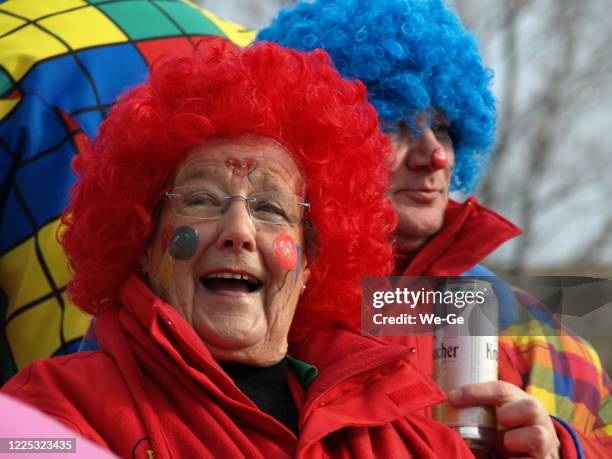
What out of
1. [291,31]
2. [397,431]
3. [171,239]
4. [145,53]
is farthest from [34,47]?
[397,431]

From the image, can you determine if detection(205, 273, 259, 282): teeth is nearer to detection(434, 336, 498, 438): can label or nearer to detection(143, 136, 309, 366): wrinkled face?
detection(143, 136, 309, 366): wrinkled face

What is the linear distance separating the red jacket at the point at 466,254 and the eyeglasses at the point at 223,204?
1.97ft

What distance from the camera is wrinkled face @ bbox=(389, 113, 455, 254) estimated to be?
12.3 feet

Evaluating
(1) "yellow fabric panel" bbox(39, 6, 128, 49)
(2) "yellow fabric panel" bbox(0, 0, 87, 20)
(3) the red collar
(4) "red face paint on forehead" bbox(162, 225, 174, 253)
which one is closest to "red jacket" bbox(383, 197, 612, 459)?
(3) the red collar

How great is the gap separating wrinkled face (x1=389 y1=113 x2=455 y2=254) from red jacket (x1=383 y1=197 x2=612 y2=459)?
0.05m

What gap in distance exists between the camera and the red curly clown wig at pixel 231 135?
301 cm

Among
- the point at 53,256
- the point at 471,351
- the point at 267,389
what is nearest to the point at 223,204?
the point at 267,389

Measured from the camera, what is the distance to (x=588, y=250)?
42.2 feet

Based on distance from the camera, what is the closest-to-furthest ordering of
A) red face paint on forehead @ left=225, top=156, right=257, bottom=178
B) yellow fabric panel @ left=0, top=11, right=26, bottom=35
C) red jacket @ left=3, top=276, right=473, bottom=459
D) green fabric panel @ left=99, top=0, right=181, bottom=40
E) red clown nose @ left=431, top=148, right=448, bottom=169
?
red jacket @ left=3, top=276, right=473, bottom=459
red face paint on forehead @ left=225, top=156, right=257, bottom=178
red clown nose @ left=431, top=148, right=448, bottom=169
yellow fabric panel @ left=0, top=11, right=26, bottom=35
green fabric panel @ left=99, top=0, right=181, bottom=40

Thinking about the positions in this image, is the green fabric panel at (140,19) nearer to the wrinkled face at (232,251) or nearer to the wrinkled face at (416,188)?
the wrinkled face at (416,188)

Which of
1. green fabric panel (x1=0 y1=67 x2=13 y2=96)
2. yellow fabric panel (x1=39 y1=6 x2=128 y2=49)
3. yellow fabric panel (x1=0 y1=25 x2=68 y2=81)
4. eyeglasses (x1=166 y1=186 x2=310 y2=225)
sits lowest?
eyeglasses (x1=166 y1=186 x2=310 y2=225)

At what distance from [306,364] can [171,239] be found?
458mm

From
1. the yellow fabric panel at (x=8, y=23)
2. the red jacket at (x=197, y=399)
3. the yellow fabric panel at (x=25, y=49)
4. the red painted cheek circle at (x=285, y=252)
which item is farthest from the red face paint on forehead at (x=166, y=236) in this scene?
the yellow fabric panel at (x=8, y=23)

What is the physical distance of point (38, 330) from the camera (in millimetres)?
3676
